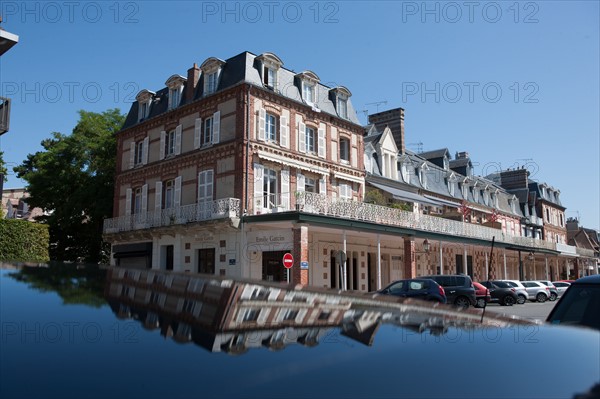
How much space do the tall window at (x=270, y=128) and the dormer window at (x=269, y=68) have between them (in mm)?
1616

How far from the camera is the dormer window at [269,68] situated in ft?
81.3

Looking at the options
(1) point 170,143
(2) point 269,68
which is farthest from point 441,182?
(1) point 170,143

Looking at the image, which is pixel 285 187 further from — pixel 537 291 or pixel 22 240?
pixel 537 291

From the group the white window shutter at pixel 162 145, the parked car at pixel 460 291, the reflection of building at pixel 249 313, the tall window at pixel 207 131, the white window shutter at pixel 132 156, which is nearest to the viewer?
the reflection of building at pixel 249 313

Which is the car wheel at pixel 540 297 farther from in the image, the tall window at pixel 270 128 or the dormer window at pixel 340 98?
the tall window at pixel 270 128

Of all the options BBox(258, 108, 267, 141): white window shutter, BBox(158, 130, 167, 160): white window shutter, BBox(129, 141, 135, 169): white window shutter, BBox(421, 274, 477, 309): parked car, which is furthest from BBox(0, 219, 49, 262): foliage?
BBox(421, 274, 477, 309): parked car

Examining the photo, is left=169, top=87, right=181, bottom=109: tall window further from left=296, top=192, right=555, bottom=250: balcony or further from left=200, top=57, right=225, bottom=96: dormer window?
left=296, top=192, right=555, bottom=250: balcony

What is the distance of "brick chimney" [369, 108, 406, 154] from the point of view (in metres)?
38.1

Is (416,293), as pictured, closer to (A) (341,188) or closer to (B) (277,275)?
(B) (277,275)

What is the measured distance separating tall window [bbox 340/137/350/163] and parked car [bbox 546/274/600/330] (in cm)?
2387

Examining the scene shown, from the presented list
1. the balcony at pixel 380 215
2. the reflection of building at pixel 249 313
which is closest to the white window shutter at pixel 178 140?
the balcony at pixel 380 215

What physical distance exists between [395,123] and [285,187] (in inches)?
671

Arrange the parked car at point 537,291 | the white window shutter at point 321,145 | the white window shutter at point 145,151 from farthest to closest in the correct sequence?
the parked car at point 537,291 → the white window shutter at point 145,151 → the white window shutter at point 321,145

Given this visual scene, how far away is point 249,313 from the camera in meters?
1.65
